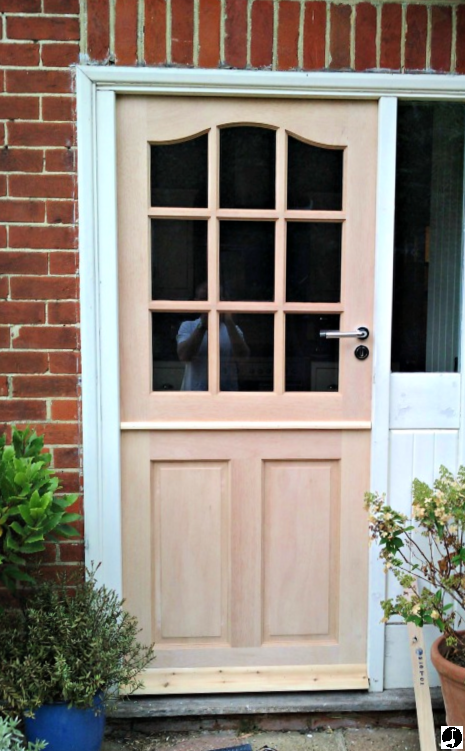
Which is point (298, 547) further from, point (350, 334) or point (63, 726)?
point (63, 726)

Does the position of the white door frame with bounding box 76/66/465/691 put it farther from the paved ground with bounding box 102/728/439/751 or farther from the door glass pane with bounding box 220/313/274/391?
the paved ground with bounding box 102/728/439/751

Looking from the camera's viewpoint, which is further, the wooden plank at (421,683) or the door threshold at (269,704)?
the door threshold at (269,704)

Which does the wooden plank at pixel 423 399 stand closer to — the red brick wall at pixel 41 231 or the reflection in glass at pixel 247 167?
the reflection in glass at pixel 247 167

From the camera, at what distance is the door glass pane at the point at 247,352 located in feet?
8.11

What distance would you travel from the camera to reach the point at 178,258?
2436 millimetres

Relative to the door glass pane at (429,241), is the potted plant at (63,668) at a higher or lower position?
lower

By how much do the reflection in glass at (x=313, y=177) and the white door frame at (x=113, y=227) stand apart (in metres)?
0.16

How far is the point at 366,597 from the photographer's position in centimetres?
254

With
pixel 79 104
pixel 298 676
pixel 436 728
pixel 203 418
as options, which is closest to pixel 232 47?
pixel 79 104

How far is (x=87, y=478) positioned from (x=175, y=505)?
357 mm

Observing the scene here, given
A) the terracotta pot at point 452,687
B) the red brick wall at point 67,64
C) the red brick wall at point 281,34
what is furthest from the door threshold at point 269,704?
the red brick wall at point 281,34

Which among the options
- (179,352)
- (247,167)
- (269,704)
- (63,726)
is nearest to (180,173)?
(247,167)

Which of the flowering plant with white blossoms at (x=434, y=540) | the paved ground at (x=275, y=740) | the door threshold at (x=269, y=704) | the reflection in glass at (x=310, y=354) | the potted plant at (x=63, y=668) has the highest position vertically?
the reflection in glass at (x=310, y=354)

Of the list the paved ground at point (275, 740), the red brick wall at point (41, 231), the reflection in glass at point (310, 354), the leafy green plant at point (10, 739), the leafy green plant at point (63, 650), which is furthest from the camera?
the reflection in glass at point (310, 354)
